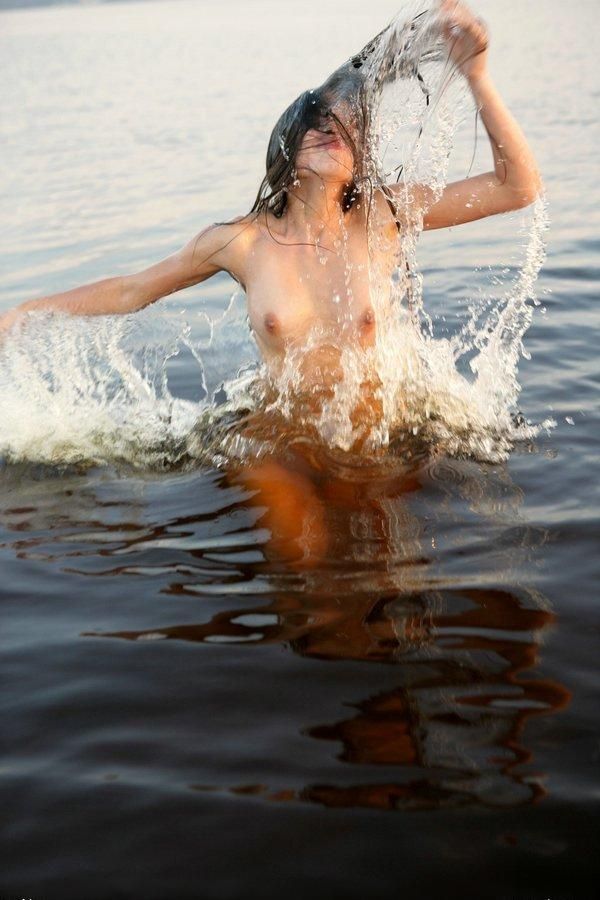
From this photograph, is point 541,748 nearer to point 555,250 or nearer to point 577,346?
point 577,346

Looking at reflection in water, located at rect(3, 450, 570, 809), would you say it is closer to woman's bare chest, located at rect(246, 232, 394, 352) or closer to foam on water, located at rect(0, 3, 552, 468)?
foam on water, located at rect(0, 3, 552, 468)

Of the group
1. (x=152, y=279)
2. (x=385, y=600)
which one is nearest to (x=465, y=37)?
(x=152, y=279)

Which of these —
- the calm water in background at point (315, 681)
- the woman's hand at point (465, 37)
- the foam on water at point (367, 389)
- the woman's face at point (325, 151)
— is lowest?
the calm water in background at point (315, 681)

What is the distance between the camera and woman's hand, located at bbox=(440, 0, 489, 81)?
3990 millimetres

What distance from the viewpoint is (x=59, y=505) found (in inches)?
167

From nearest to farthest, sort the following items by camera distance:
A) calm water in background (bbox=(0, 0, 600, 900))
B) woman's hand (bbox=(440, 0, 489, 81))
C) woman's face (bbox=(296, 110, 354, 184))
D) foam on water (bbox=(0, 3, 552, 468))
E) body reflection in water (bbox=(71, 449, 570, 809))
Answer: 1. calm water in background (bbox=(0, 0, 600, 900))
2. body reflection in water (bbox=(71, 449, 570, 809))
3. woman's hand (bbox=(440, 0, 489, 81))
4. woman's face (bbox=(296, 110, 354, 184))
5. foam on water (bbox=(0, 3, 552, 468))

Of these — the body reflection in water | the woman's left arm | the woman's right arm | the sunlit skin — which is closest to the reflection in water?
the body reflection in water

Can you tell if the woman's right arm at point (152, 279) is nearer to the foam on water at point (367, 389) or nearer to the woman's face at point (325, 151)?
the foam on water at point (367, 389)

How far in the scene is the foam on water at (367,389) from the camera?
170 inches

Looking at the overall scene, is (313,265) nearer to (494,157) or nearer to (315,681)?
(494,157)

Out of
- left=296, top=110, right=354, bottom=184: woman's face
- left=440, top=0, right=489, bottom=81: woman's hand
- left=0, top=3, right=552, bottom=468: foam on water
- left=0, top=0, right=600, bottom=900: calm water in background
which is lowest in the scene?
left=0, top=0, right=600, bottom=900: calm water in background

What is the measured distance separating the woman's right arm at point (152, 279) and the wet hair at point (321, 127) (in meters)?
→ 0.26

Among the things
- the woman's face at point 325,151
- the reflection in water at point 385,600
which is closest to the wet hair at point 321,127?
the woman's face at point 325,151

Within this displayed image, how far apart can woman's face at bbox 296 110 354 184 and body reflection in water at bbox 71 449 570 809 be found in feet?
3.95
